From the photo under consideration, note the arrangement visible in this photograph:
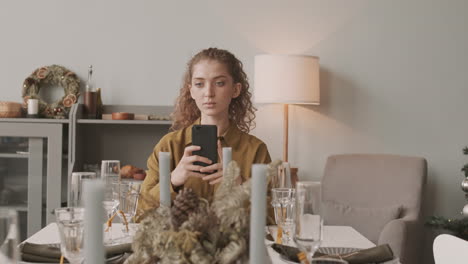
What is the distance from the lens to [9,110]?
351cm

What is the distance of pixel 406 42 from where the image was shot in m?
3.81

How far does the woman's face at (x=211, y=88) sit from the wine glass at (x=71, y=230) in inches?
50.1

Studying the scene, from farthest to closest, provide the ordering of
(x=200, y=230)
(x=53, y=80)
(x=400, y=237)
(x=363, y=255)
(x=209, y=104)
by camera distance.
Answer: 1. (x=53, y=80)
2. (x=400, y=237)
3. (x=209, y=104)
4. (x=363, y=255)
5. (x=200, y=230)

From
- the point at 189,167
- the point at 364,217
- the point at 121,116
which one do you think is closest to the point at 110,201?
the point at 189,167

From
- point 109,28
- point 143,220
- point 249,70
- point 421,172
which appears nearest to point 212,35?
point 249,70

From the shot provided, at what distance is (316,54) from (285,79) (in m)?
0.50

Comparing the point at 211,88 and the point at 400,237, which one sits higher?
the point at 211,88

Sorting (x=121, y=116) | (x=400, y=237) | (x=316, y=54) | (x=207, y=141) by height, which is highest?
(x=316, y=54)

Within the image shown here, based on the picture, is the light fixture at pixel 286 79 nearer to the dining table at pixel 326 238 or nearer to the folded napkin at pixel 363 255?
the dining table at pixel 326 238

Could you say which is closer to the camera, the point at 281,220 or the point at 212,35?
the point at 281,220

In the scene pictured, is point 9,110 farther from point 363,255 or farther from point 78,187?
point 363,255

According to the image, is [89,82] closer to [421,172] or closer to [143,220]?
[421,172]

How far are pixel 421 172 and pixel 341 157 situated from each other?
457 millimetres

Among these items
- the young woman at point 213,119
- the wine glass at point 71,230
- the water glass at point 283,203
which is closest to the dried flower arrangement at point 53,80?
the young woman at point 213,119
